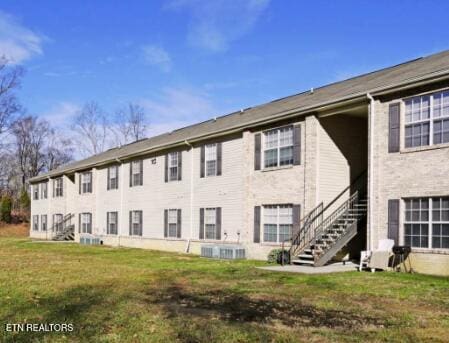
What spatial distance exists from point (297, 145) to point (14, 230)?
41.4 metres

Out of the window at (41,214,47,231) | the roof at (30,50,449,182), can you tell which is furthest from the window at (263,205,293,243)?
the window at (41,214,47,231)

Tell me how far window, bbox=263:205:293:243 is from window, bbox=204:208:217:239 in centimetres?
344

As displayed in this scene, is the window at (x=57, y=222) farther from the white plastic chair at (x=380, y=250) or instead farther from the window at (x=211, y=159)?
the white plastic chair at (x=380, y=250)

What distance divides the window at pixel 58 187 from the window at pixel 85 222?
5462 millimetres

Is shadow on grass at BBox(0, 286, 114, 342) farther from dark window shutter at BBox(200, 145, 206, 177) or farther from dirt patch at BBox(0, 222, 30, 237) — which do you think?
dirt patch at BBox(0, 222, 30, 237)

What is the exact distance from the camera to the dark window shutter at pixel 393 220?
1515 cm

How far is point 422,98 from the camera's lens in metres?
Answer: 14.8

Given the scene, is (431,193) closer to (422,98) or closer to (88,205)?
(422,98)

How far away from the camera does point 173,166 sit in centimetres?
2642

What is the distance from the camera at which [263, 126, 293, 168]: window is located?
1936 cm

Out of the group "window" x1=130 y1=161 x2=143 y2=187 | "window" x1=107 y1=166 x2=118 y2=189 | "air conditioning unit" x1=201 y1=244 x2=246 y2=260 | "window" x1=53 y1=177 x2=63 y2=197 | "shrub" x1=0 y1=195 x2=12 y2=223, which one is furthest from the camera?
"shrub" x1=0 y1=195 x2=12 y2=223

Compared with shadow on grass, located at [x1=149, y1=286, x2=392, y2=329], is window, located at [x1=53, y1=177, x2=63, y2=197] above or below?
above

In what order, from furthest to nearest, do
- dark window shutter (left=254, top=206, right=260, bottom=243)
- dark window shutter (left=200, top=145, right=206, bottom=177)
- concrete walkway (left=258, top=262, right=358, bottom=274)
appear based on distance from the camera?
dark window shutter (left=200, top=145, right=206, bottom=177) → dark window shutter (left=254, top=206, right=260, bottom=243) → concrete walkway (left=258, top=262, right=358, bottom=274)

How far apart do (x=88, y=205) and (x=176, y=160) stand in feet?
39.8
